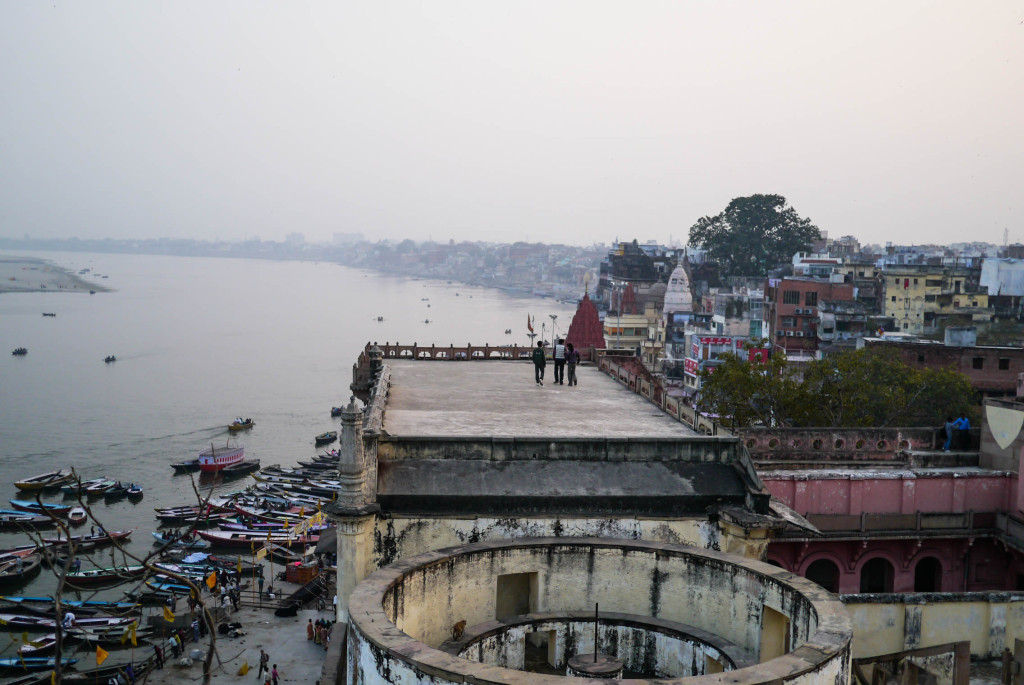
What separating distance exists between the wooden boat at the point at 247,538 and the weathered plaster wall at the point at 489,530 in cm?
2650

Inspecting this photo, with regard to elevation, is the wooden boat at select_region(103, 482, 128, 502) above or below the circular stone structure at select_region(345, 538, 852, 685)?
below

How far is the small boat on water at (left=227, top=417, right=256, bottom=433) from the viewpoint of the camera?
63.7 meters

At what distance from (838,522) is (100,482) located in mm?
37026

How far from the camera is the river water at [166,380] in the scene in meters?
54.4

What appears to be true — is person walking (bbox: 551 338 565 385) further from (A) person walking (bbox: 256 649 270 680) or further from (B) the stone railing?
(A) person walking (bbox: 256 649 270 680)

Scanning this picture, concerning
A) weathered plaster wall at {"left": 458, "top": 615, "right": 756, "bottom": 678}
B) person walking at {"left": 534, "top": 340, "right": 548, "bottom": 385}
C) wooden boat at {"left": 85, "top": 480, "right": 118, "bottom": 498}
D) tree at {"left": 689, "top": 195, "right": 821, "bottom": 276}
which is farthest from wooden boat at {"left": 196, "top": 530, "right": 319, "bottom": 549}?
tree at {"left": 689, "top": 195, "right": 821, "bottom": 276}

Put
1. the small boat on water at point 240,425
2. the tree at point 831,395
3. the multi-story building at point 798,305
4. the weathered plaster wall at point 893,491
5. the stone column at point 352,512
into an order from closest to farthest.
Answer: the stone column at point 352,512
the weathered plaster wall at point 893,491
the tree at point 831,395
the small boat on water at point 240,425
the multi-story building at point 798,305

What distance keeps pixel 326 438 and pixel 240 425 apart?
6199 millimetres

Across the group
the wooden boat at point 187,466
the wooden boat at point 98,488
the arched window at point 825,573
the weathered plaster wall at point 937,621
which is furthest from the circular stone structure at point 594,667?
the wooden boat at point 187,466

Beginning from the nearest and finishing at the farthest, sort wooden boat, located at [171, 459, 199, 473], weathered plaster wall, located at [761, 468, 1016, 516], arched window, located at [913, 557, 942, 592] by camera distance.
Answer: weathered plaster wall, located at [761, 468, 1016, 516], arched window, located at [913, 557, 942, 592], wooden boat, located at [171, 459, 199, 473]

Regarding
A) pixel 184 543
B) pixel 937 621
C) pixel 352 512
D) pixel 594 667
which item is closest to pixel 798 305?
pixel 184 543

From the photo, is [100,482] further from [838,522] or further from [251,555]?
[838,522]

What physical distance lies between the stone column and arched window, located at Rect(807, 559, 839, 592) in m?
11.2

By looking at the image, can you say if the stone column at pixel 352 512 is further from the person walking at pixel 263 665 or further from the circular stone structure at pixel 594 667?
the person walking at pixel 263 665
